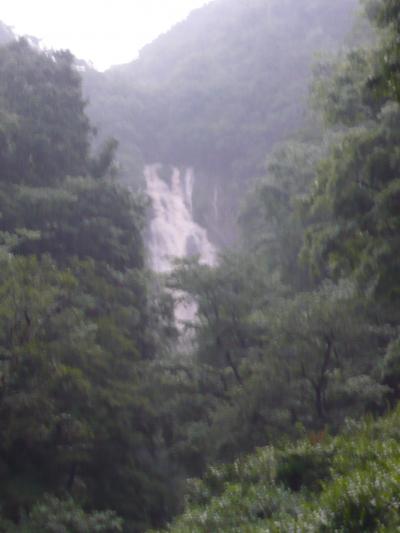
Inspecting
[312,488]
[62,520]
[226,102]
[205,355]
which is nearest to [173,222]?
[226,102]

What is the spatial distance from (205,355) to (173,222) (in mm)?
23959

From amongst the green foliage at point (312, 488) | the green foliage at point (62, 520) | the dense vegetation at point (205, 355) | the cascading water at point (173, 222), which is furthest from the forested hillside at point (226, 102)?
the green foliage at point (312, 488)

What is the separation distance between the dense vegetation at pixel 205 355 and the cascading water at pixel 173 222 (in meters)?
17.3

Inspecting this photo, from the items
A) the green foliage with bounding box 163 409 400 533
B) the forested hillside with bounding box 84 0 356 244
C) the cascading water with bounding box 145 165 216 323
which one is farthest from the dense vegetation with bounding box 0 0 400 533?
the forested hillside with bounding box 84 0 356 244

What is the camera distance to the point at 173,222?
37.8 meters

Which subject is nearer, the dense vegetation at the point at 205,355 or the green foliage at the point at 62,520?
the dense vegetation at the point at 205,355

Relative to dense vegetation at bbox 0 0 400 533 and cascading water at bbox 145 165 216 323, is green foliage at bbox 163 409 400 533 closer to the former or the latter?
dense vegetation at bbox 0 0 400 533

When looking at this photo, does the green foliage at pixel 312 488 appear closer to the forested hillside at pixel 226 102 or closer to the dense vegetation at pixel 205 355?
the dense vegetation at pixel 205 355


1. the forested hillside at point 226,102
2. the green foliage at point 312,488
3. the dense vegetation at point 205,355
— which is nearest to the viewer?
the green foliage at point 312,488

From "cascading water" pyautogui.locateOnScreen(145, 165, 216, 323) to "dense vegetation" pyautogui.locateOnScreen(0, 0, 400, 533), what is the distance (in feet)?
56.9

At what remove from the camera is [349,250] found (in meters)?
9.33

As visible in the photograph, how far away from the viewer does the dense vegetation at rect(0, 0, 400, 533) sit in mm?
7410

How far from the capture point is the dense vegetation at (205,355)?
7.41 meters

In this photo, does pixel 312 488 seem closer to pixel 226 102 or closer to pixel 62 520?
pixel 62 520
